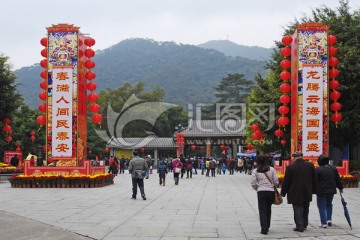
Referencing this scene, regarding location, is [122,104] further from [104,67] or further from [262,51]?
[262,51]

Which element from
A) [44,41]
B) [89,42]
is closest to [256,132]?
[89,42]

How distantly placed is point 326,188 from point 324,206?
1.08ft

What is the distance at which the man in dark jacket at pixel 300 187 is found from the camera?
8.47 meters

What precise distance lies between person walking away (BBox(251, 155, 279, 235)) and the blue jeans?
3.93ft

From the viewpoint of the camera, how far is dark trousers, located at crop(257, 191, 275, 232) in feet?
27.1

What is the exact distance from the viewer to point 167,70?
117000 millimetres

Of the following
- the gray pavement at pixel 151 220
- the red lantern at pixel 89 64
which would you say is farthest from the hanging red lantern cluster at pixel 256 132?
the gray pavement at pixel 151 220

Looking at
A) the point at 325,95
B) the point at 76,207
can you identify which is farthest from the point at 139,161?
the point at 325,95

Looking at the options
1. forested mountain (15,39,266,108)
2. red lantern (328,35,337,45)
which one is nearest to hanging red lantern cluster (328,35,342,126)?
red lantern (328,35,337,45)

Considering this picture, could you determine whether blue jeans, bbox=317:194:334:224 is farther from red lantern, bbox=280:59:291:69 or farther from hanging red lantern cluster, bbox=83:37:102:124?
hanging red lantern cluster, bbox=83:37:102:124

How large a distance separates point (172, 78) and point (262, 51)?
290 ft

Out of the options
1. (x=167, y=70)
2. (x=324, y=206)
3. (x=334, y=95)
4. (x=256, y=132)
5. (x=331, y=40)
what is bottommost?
(x=324, y=206)

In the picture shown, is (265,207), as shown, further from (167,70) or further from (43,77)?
(167,70)

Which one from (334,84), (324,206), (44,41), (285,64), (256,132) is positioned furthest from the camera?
(256,132)
